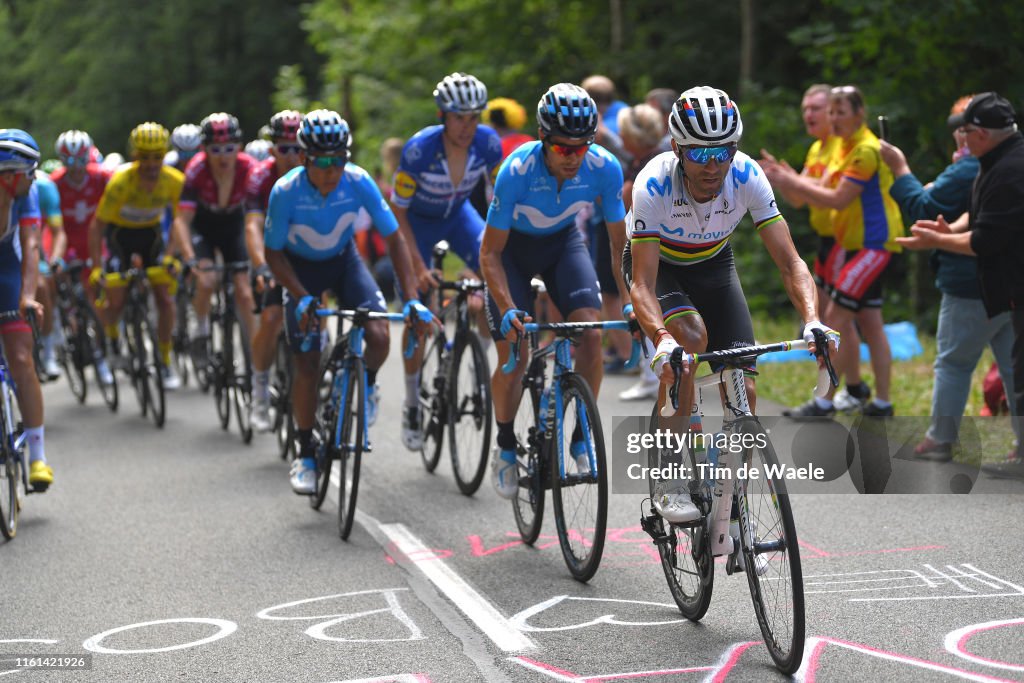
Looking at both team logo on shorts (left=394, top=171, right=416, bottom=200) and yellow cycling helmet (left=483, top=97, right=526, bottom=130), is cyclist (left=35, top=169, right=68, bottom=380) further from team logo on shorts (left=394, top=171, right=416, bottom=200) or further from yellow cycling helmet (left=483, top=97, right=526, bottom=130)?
yellow cycling helmet (left=483, top=97, right=526, bottom=130)

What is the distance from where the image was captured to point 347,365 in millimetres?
7434

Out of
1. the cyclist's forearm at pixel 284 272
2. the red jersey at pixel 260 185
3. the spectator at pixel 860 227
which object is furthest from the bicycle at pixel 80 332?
the spectator at pixel 860 227

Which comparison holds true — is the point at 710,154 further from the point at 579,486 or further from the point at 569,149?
the point at 579,486

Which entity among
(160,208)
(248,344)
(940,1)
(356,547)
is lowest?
(356,547)

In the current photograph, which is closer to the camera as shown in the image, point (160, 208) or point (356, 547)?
point (356, 547)

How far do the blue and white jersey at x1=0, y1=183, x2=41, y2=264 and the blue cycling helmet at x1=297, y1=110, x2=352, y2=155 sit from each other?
1.66m

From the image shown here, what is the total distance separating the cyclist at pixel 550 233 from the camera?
21.0ft

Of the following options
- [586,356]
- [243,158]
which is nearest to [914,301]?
[243,158]

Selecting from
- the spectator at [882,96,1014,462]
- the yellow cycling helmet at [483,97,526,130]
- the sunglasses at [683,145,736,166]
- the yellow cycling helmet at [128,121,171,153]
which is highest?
the yellow cycling helmet at [483,97,526,130]

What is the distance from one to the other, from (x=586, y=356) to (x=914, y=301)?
8730 mm

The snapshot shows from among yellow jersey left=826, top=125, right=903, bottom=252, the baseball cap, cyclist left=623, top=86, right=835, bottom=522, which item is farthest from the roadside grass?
cyclist left=623, top=86, right=835, bottom=522

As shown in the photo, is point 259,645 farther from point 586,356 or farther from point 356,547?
point 586,356

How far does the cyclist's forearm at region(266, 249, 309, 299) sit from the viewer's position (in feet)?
25.3

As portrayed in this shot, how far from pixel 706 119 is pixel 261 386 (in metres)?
5.43
